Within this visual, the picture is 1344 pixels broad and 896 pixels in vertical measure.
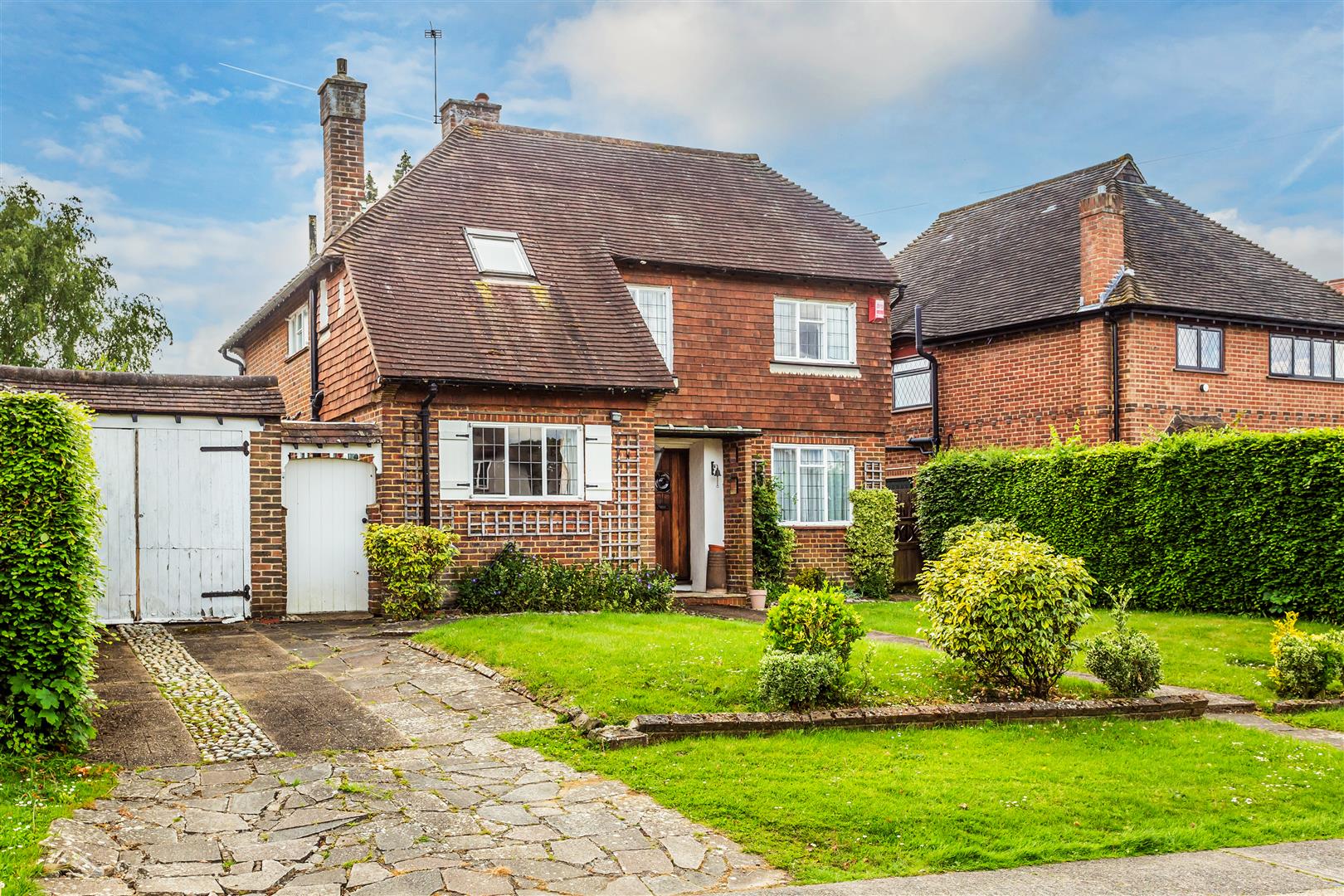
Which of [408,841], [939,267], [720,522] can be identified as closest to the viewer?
[408,841]

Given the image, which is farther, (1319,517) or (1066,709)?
(1319,517)

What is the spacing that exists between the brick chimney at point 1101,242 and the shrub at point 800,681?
16157mm

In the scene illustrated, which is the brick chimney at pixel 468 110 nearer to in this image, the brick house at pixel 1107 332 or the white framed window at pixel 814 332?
the white framed window at pixel 814 332

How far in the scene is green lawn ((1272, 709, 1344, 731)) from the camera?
1045 cm

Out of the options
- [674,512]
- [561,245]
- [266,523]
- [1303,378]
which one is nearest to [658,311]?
[561,245]

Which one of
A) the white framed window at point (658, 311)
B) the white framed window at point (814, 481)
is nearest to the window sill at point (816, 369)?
the white framed window at point (814, 481)

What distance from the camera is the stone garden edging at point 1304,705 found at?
10969 millimetres

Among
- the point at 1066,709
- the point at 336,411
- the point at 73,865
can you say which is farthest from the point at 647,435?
the point at 73,865

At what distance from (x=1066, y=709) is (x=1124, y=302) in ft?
48.3

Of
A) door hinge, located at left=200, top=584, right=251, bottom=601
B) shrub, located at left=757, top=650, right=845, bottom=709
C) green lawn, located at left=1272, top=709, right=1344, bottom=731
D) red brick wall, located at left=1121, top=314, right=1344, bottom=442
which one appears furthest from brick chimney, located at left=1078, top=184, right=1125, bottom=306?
door hinge, located at left=200, top=584, right=251, bottom=601

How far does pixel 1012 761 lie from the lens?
838 centimetres

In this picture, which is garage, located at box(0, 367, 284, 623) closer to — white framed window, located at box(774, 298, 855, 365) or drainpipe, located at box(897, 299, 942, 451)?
white framed window, located at box(774, 298, 855, 365)

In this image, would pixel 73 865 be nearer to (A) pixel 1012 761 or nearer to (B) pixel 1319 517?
(A) pixel 1012 761

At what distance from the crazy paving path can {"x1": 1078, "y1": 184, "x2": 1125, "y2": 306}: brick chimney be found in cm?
1853
